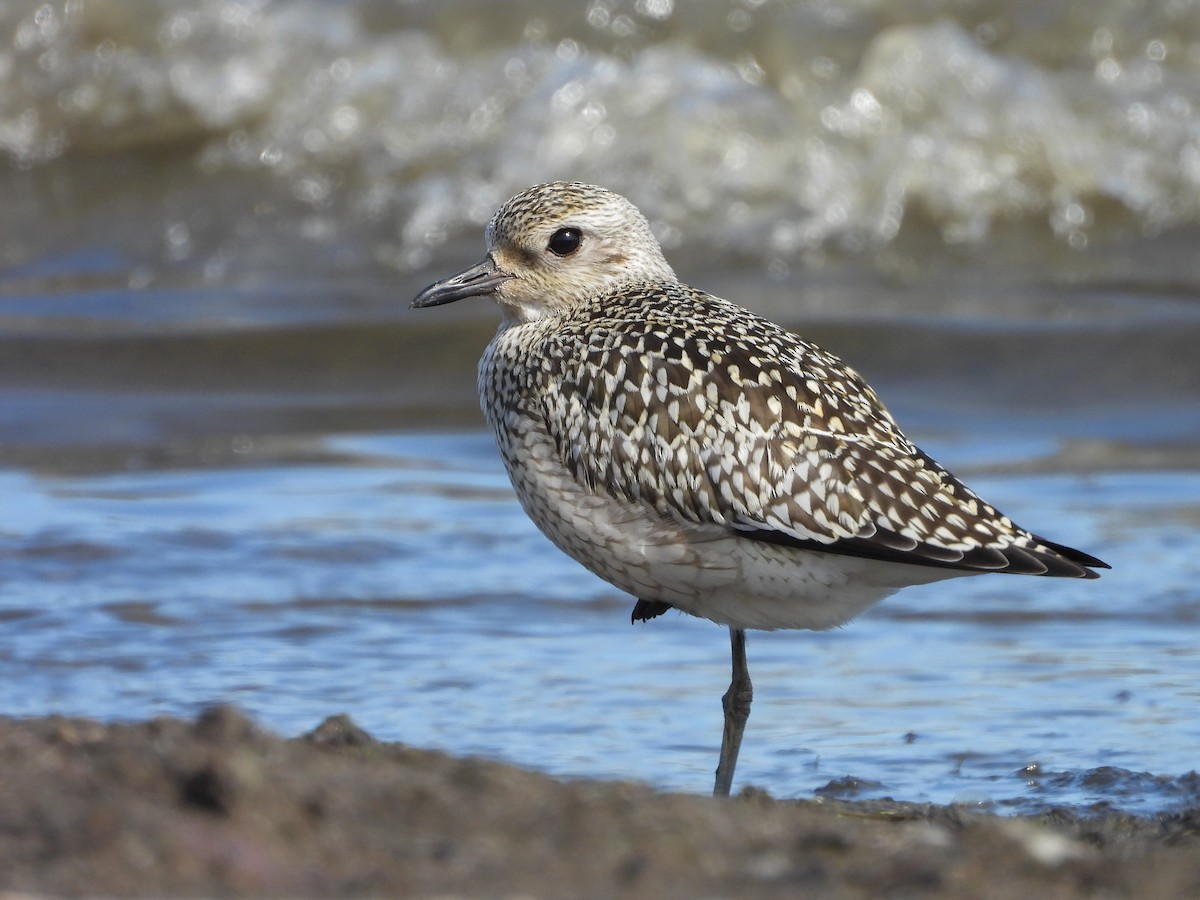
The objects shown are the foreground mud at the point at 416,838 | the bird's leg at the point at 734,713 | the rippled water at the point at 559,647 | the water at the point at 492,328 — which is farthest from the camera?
the water at the point at 492,328

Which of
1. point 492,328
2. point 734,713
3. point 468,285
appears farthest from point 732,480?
point 492,328

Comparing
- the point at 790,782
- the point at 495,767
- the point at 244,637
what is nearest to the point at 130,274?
the point at 244,637

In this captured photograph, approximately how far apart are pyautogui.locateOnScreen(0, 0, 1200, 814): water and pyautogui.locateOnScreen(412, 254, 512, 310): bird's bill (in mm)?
1255

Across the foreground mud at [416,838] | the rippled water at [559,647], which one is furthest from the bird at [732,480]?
the foreground mud at [416,838]

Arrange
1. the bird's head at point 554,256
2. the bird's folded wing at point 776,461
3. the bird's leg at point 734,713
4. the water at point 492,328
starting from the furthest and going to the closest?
the water at point 492,328
the bird's head at point 554,256
the bird's leg at point 734,713
the bird's folded wing at point 776,461

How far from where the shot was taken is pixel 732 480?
4.75 m

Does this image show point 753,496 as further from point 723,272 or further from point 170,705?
point 723,272

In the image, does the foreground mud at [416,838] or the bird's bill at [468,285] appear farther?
the bird's bill at [468,285]

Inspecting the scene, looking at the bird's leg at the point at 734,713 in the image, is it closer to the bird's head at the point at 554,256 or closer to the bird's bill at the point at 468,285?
the bird's head at the point at 554,256

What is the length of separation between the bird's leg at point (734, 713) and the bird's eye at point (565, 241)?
1277mm

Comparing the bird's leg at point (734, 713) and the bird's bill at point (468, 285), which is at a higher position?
the bird's bill at point (468, 285)

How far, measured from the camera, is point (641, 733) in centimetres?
554

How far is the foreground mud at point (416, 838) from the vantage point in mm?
2885

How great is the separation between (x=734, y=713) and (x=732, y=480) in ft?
2.70
